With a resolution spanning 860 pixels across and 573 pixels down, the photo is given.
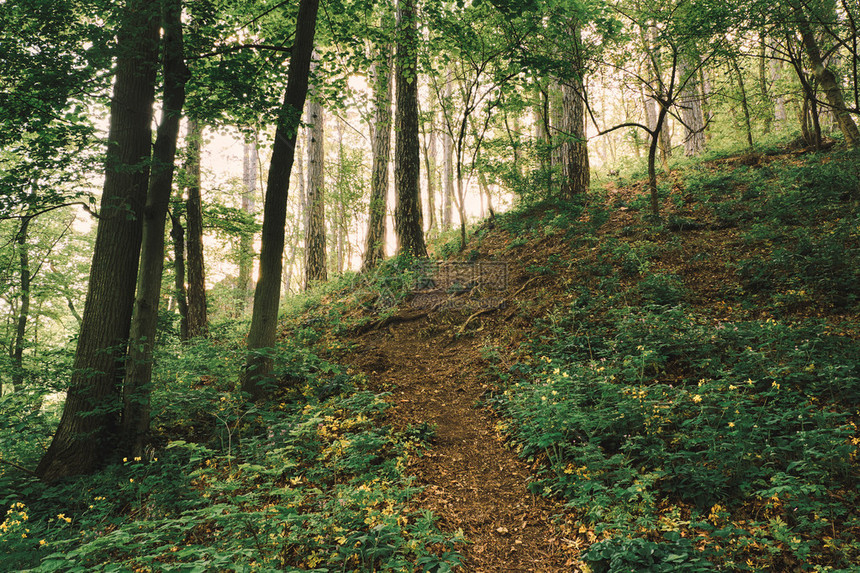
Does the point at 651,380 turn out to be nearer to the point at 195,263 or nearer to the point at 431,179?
the point at 195,263

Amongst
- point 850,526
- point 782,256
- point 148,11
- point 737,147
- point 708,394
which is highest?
point 737,147

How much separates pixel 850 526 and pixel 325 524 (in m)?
3.57

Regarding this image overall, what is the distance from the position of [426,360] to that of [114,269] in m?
4.83

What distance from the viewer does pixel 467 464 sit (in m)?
4.40

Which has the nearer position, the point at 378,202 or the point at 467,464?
the point at 467,464

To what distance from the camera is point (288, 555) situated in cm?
283

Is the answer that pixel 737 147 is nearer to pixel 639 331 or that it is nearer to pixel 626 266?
pixel 626 266

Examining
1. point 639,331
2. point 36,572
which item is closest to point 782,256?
point 639,331

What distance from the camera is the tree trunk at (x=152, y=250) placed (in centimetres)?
491

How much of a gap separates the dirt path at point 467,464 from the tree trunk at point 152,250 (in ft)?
10.2

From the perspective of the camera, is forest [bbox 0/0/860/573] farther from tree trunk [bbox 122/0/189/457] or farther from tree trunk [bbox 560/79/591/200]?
tree trunk [bbox 560/79/591/200]

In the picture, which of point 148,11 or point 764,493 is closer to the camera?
point 764,493

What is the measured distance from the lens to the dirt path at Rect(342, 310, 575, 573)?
10.5ft

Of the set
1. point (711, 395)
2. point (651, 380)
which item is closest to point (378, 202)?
point (651, 380)
